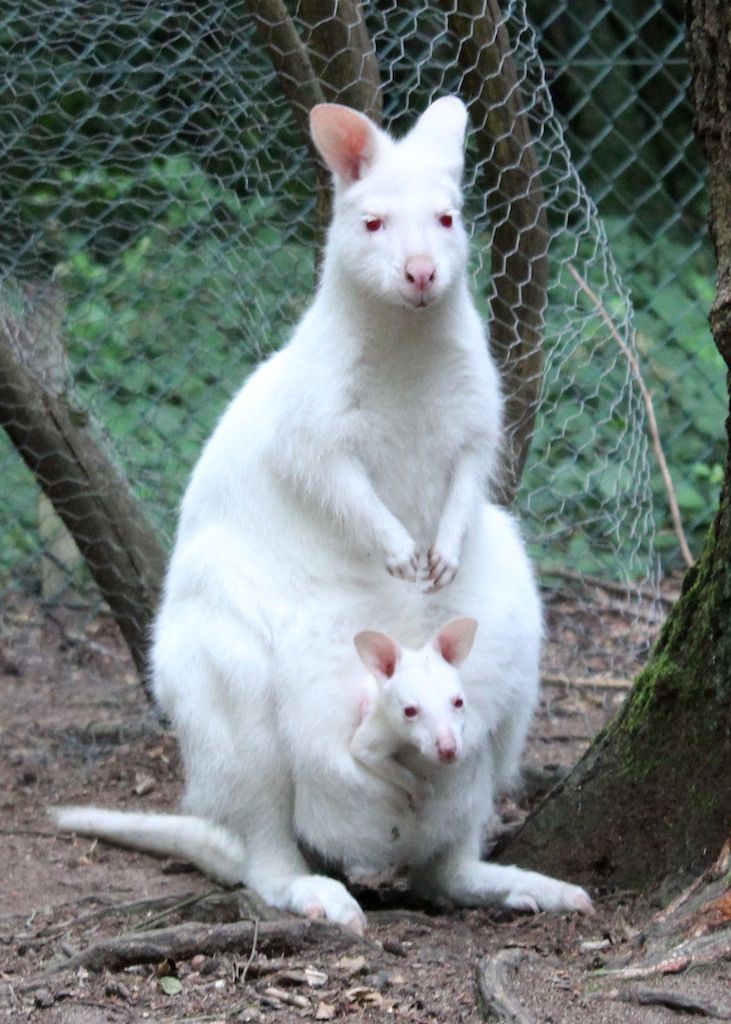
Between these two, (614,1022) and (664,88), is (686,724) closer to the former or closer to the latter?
(614,1022)

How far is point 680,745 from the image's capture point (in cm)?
335

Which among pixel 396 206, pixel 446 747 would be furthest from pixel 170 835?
pixel 396 206

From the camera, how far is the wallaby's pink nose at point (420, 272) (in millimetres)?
3264

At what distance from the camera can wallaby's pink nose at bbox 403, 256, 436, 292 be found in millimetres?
3264

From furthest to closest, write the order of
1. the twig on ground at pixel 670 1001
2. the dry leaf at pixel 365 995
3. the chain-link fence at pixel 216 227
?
the chain-link fence at pixel 216 227 < the dry leaf at pixel 365 995 < the twig on ground at pixel 670 1001

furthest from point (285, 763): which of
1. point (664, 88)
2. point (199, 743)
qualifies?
point (664, 88)

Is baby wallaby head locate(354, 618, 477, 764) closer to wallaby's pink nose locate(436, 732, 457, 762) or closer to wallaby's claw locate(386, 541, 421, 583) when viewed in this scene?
wallaby's pink nose locate(436, 732, 457, 762)

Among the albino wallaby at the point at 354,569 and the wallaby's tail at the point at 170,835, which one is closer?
the albino wallaby at the point at 354,569

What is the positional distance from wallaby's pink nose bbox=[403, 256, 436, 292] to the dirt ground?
4.42ft

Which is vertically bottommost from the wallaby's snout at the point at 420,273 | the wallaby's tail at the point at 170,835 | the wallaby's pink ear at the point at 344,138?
the wallaby's tail at the point at 170,835

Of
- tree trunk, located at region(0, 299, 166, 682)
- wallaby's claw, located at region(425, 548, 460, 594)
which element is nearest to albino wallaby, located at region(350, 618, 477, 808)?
wallaby's claw, located at region(425, 548, 460, 594)

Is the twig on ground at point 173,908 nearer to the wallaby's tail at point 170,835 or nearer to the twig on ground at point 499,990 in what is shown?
the wallaby's tail at point 170,835

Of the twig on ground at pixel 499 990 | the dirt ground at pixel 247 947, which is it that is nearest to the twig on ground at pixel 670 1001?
the dirt ground at pixel 247 947

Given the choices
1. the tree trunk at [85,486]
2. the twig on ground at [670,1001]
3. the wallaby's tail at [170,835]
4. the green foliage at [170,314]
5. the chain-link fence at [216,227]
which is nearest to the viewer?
the twig on ground at [670,1001]
